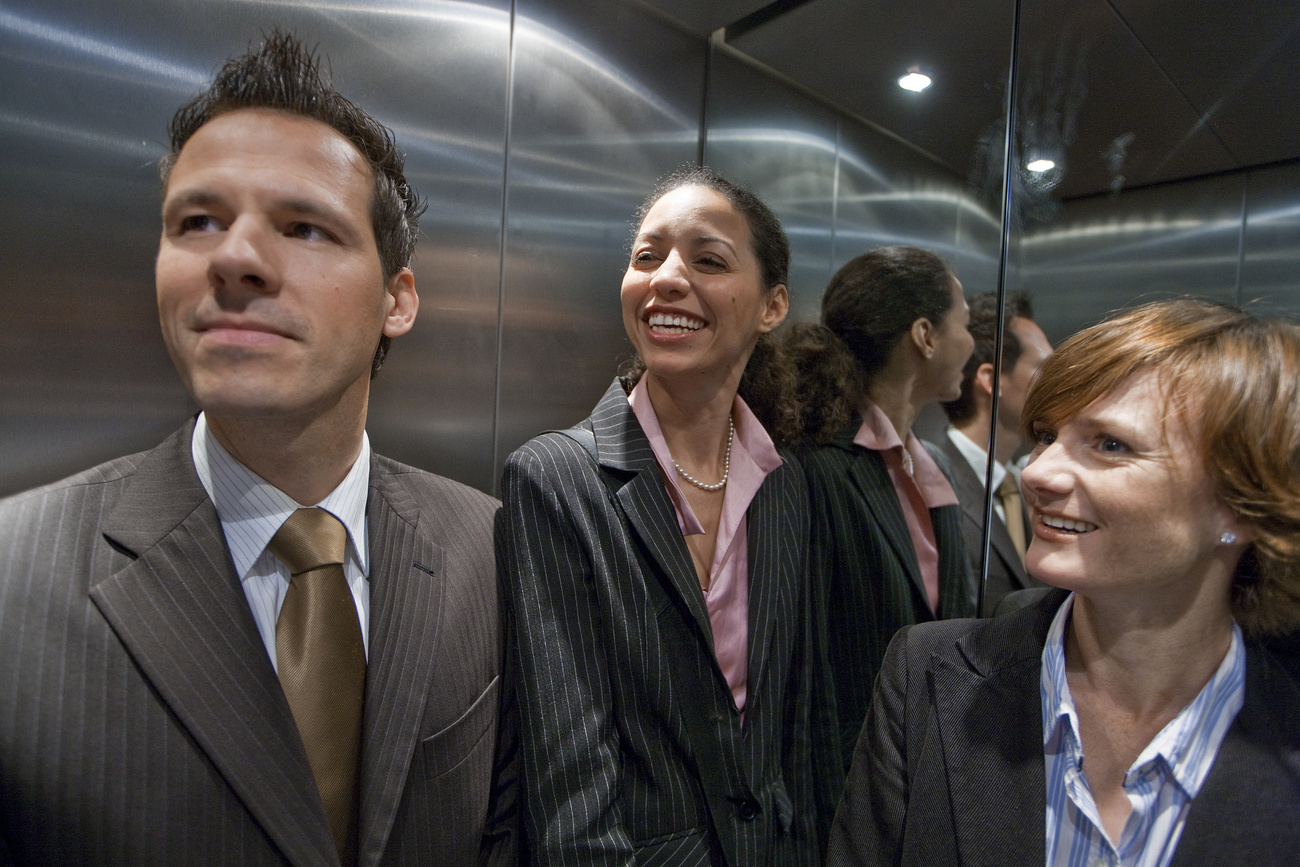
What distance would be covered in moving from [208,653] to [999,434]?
6.05 feet

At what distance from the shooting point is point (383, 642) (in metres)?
1.25

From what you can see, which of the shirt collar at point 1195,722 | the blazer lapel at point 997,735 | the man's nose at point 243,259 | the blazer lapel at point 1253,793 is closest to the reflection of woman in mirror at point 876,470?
the blazer lapel at point 997,735

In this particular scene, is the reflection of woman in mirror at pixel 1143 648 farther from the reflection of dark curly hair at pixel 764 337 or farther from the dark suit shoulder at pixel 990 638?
the reflection of dark curly hair at pixel 764 337

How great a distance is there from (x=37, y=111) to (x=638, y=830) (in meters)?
1.78

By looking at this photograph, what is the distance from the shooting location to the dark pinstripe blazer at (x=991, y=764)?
1.08 meters

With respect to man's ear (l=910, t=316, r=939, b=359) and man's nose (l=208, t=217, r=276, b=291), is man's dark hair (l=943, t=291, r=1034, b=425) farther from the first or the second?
man's nose (l=208, t=217, r=276, b=291)

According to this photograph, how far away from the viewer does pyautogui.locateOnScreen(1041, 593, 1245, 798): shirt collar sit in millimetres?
1124

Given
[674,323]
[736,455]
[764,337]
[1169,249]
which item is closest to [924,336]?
[764,337]

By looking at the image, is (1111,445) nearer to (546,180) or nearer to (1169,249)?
(1169,249)

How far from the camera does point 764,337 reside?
2.08 metres

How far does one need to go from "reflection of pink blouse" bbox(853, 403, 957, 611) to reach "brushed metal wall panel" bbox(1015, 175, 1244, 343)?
466 mm

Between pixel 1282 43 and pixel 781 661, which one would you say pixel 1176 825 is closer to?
pixel 781 661

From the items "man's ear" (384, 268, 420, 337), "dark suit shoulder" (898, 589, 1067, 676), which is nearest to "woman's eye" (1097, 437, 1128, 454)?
"dark suit shoulder" (898, 589, 1067, 676)

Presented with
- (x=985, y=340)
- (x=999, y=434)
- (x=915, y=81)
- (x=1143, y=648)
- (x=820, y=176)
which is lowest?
(x=1143, y=648)
